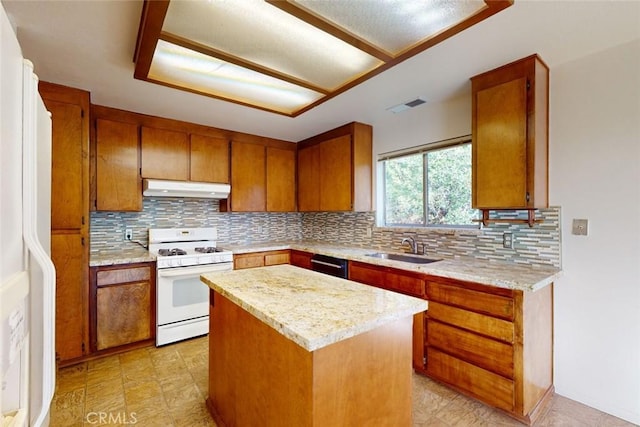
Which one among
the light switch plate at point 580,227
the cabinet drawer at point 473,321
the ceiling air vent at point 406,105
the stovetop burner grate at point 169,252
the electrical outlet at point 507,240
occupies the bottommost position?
the cabinet drawer at point 473,321

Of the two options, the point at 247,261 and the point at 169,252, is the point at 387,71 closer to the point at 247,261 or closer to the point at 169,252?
the point at 247,261

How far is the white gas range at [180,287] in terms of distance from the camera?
288 centimetres

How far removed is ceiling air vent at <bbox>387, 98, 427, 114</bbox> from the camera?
9.09 feet

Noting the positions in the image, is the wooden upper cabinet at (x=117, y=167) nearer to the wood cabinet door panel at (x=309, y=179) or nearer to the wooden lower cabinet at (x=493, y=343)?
the wood cabinet door panel at (x=309, y=179)

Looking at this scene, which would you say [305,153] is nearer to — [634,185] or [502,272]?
[502,272]

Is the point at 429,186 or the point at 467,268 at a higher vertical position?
the point at 429,186

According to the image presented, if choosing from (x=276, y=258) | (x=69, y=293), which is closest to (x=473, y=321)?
(x=276, y=258)

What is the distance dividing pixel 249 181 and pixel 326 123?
49.0 inches

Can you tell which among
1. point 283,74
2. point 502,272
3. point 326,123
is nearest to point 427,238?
point 502,272

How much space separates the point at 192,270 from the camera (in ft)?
9.86

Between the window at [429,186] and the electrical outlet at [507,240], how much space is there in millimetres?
289

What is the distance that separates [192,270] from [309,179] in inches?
74.5

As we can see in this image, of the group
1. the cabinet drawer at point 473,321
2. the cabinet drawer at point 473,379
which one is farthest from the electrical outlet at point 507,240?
the cabinet drawer at point 473,379

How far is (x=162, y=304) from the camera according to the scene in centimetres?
288
